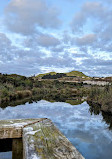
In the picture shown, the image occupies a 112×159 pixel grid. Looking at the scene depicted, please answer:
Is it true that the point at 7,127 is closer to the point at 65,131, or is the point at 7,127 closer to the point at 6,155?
the point at 6,155

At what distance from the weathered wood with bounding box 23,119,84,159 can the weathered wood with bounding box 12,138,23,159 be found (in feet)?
1.15

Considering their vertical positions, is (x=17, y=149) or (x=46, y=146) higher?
(x=46, y=146)

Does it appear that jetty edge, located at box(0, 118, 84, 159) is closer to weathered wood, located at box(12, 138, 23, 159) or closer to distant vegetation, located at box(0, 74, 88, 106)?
weathered wood, located at box(12, 138, 23, 159)

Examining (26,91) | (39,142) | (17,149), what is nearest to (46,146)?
(39,142)

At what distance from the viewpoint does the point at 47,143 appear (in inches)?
67.2

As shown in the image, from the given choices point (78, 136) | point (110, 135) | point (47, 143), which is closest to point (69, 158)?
point (47, 143)

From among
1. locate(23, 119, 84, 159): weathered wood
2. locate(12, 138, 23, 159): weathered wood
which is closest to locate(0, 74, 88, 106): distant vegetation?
locate(12, 138, 23, 159): weathered wood

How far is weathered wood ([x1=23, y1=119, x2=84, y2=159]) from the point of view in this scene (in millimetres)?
1425

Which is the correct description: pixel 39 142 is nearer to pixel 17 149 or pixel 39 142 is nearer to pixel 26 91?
pixel 17 149

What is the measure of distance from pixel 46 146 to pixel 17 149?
0.93m

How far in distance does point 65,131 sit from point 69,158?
5.72 m

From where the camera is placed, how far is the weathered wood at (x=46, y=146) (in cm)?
142

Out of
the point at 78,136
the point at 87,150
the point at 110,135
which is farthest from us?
the point at 110,135

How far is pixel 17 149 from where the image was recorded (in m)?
2.34
